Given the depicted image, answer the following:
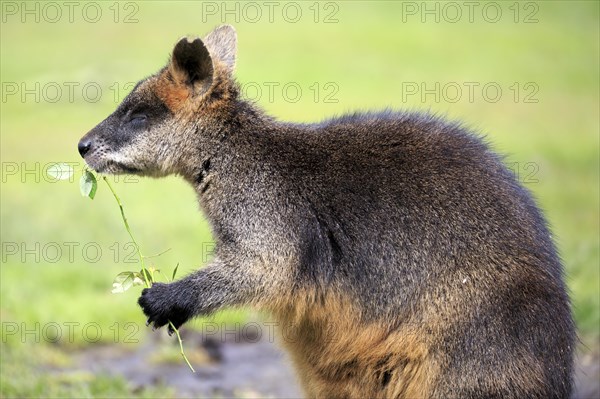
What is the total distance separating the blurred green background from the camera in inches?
367

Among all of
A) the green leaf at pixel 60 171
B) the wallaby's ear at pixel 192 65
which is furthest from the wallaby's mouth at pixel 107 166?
the wallaby's ear at pixel 192 65

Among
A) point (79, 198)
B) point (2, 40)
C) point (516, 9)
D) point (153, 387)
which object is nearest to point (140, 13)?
point (2, 40)

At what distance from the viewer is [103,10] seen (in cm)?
2639

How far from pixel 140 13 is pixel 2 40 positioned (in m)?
4.23

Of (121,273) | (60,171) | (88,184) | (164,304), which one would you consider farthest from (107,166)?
(164,304)

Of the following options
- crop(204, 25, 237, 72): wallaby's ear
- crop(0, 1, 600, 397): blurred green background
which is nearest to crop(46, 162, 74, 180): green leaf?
crop(204, 25, 237, 72): wallaby's ear

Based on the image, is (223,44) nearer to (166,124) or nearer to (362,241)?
(166,124)

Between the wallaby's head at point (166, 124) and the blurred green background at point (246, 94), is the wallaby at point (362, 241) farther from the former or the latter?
the blurred green background at point (246, 94)

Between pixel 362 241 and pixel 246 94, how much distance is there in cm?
143

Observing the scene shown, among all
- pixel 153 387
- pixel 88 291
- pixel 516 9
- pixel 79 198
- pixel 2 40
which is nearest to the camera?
pixel 153 387

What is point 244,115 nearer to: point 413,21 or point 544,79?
point 544,79

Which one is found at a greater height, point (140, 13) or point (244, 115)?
point (244, 115)

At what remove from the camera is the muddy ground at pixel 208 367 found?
7504 millimetres

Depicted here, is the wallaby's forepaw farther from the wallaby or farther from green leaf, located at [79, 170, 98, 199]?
green leaf, located at [79, 170, 98, 199]
